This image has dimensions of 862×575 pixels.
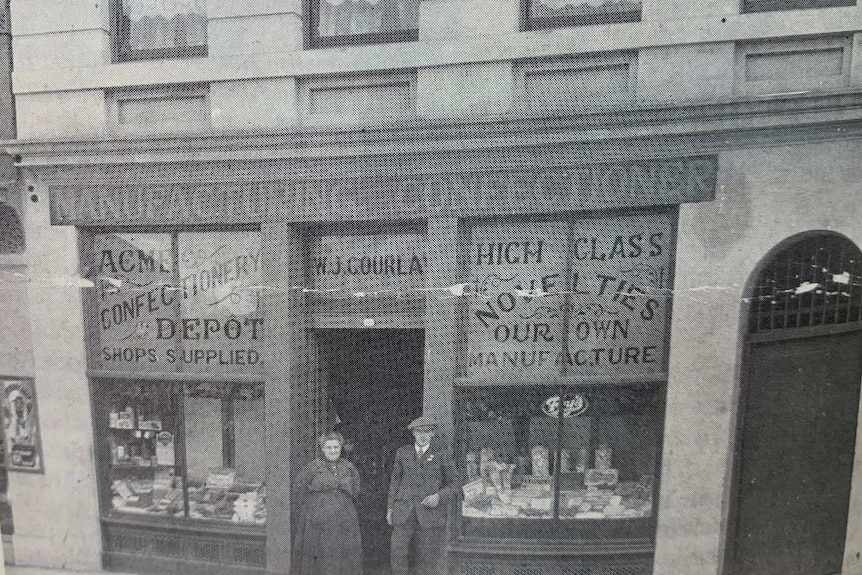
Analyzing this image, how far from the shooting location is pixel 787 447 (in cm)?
254

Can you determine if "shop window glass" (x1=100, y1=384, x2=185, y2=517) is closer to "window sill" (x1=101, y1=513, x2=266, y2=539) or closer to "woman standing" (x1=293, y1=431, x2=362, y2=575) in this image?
"window sill" (x1=101, y1=513, x2=266, y2=539)

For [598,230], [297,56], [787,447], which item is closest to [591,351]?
[598,230]

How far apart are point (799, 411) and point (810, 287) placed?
1.93ft

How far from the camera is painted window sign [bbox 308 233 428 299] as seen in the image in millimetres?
2529

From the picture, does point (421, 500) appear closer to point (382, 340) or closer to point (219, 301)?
point (382, 340)

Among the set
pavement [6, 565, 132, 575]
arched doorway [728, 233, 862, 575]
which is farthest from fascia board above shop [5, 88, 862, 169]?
pavement [6, 565, 132, 575]

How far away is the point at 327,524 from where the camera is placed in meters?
2.75

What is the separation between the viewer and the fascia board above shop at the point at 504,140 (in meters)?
2.23

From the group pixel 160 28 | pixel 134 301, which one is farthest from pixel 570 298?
pixel 160 28

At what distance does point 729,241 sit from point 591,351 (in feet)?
2.52

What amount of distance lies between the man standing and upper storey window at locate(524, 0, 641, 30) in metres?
1.87

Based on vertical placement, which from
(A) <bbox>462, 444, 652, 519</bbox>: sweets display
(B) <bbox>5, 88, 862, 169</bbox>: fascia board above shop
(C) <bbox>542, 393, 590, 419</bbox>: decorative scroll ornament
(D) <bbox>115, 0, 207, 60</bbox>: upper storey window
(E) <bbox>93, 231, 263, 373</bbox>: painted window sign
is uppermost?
(D) <bbox>115, 0, 207, 60</bbox>: upper storey window

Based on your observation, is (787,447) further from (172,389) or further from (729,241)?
(172,389)

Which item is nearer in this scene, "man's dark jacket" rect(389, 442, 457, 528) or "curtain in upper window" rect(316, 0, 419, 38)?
"curtain in upper window" rect(316, 0, 419, 38)
